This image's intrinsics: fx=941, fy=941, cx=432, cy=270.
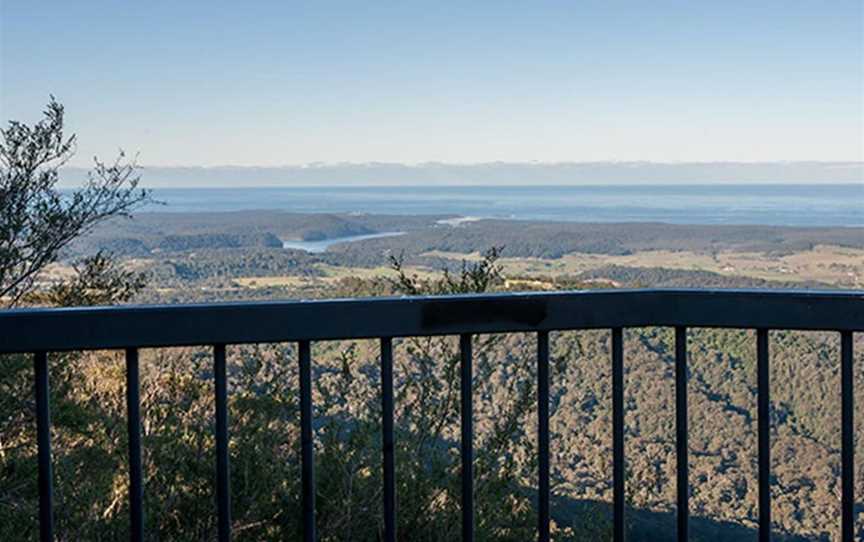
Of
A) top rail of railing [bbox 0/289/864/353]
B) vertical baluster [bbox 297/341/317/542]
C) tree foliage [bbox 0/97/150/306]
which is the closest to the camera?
top rail of railing [bbox 0/289/864/353]

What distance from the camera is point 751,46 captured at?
2989cm

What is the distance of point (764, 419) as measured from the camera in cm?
193

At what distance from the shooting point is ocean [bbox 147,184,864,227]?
2019cm

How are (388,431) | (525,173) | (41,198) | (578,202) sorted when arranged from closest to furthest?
(388,431), (41,198), (578,202), (525,173)

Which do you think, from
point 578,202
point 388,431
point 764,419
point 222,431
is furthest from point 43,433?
point 578,202

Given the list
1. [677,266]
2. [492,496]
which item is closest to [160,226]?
[677,266]

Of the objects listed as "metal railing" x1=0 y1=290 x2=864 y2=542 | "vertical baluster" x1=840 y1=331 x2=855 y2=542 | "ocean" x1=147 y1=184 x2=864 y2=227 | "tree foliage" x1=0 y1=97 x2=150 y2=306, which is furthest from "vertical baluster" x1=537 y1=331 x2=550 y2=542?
"ocean" x1=147 y1=184 x2=864 y2=227

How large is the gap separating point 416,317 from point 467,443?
0.96 ft

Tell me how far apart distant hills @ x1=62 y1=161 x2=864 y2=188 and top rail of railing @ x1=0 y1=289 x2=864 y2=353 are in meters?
30.8

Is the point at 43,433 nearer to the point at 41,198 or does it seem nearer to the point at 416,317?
the point at 416,317

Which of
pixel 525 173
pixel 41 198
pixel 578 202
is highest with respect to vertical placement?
pixel 525 173

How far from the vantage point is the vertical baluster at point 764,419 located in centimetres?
191

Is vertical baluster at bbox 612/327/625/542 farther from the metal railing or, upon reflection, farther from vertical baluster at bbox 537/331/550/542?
vertical baluster at bbox 537/331/550/542

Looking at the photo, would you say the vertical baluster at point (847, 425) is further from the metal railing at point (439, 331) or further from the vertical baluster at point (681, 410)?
the vertical baluster at point (681, 410)
